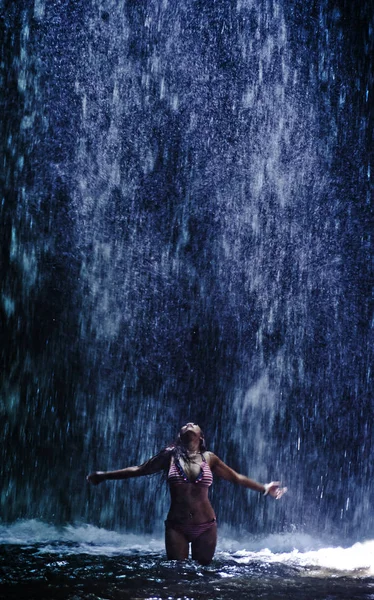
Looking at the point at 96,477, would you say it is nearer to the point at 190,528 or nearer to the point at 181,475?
the point at 181,475

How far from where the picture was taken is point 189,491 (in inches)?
208

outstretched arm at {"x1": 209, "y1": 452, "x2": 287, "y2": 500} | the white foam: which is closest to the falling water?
the white foam

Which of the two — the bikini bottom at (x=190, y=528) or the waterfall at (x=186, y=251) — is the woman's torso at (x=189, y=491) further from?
the waterfall at (x=186, y=251)

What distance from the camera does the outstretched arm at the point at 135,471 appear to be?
5.32m

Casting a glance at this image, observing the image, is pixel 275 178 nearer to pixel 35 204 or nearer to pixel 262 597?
pixel 35 204

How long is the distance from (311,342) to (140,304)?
3444mm

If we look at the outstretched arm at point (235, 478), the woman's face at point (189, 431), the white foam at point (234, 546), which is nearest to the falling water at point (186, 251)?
the white foam at point (234, 546)

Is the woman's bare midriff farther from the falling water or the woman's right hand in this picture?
the falling water

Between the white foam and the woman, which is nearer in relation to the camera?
the woman

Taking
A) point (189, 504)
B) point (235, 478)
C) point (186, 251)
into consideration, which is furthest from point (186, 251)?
point (189, 504)

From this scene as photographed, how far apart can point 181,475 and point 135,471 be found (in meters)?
0.39

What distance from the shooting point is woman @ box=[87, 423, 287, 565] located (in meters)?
5.27

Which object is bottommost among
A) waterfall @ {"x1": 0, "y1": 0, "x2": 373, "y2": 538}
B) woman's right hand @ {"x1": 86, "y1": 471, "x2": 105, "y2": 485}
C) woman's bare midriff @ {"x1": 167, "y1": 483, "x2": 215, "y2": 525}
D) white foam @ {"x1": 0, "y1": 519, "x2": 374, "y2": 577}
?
white foam @ {"x1": 0, "y1": 519, "x2": 374, "y2": 577}

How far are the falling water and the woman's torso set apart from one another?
625cm
